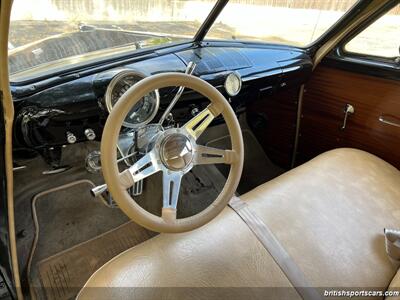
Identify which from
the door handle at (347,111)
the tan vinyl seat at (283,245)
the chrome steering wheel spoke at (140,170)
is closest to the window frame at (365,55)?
the door handle at (347,111)

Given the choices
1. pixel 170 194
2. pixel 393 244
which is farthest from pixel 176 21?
pixel 393 244

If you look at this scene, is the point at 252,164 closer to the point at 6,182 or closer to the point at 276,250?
the point at 276,250

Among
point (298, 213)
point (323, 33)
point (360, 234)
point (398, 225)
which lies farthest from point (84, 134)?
point (323, 33)

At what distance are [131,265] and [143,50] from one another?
1109 mm

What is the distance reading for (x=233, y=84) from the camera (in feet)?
5.41

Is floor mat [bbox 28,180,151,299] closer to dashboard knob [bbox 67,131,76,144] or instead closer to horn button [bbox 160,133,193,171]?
dashboard knob [bbox 67,131,76,144]

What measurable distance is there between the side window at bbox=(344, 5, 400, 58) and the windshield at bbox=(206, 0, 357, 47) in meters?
0.20

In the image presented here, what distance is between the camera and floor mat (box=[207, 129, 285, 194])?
221 cm

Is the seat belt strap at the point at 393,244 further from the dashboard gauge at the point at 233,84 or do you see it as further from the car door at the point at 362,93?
the dashboard gauge at the point at 233,84

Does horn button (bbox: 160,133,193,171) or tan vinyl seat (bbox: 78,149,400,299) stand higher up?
horn button (bbox: 160,133,193,171)

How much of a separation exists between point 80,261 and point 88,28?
44.1 inches

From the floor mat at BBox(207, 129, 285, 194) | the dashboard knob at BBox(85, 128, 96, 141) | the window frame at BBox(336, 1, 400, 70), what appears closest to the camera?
the dashboard knob at BBox(85, 128, 96, 141)

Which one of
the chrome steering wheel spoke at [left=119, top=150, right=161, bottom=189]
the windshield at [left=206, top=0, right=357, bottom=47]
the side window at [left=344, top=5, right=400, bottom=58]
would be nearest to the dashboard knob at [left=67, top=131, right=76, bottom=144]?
the chrome steering wheel spoke at [left=119, top=150, right=161, bottom=189]

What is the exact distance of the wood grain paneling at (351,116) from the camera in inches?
70.3
